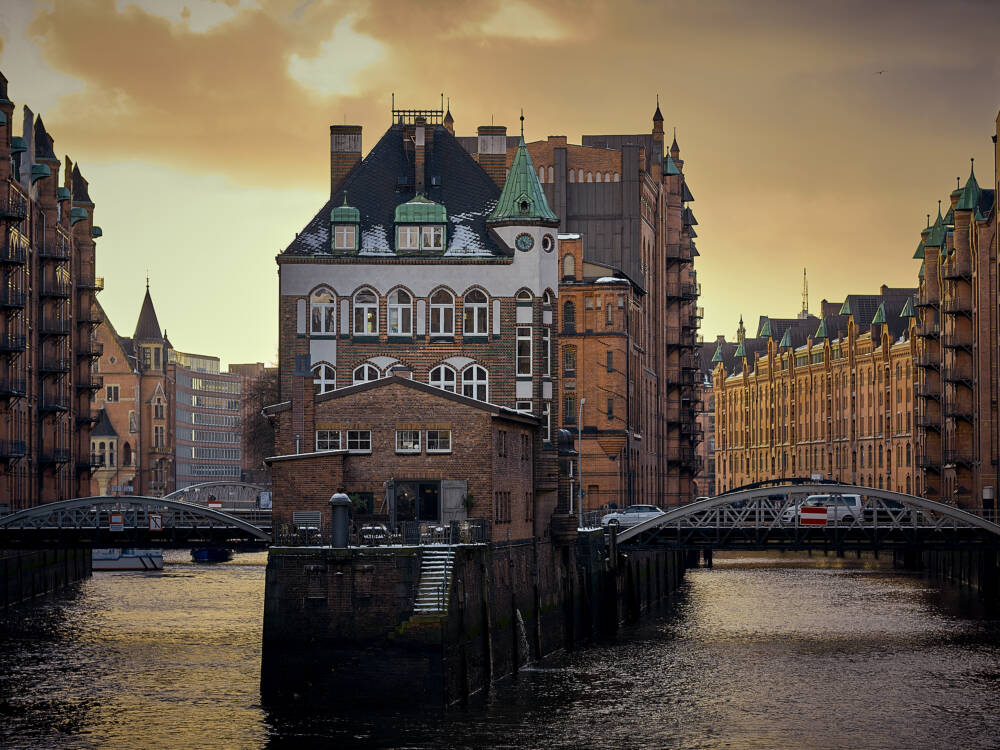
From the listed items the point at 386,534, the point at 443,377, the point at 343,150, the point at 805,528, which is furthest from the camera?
the point at 343,150

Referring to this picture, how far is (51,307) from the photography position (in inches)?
4759

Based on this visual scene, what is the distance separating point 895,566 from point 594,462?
4731cm

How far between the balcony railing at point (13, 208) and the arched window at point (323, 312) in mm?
25018

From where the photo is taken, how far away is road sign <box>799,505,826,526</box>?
90.1 metres

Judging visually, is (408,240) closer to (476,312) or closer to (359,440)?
(476,312)

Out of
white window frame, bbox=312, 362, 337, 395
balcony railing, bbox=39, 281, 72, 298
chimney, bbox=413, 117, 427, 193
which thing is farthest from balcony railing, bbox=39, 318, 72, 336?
white window frame, bbox=312, 362, 337, 395

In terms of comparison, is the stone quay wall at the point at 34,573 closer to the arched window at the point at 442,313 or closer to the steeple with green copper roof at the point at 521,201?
the arched window at the point at 442,313

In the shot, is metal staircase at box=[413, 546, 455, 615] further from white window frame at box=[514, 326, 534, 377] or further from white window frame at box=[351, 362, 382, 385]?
white window frame at box=[351, 362, 382, 385]

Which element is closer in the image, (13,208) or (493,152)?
(493,152)

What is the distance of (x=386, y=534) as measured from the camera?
6081 centimetres

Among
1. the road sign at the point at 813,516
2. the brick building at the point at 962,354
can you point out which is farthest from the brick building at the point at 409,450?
the brick building at the point at 962,354

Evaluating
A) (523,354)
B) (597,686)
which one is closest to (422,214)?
(523,354)

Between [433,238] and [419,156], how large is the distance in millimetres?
5217

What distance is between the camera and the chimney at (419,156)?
292ft
